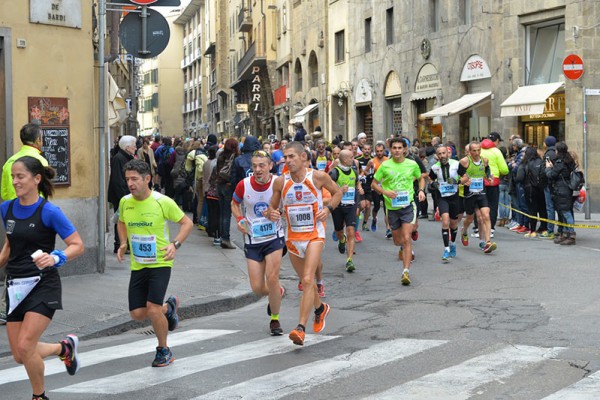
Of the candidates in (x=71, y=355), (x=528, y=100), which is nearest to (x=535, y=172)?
(x=528, y=100)

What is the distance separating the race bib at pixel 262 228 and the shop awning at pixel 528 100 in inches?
652

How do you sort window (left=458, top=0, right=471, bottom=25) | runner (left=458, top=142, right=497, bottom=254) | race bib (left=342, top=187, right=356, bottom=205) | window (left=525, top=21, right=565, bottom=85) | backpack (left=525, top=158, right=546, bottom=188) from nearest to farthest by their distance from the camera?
→ race bib (left=342, top=187, right=356, bottom=205) → runner (left=458, top=142, right=497, bottom=254) → backpack (left=525, top=158, right=546, bottom=188) → window (left=525, top=21, right=565, bottom=85) → window (left=458, top=0, right=471, bottom=25)

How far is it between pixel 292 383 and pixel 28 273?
1959 millimetres

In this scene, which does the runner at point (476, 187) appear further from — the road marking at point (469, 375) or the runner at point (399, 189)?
the road marking at point (469, 375)

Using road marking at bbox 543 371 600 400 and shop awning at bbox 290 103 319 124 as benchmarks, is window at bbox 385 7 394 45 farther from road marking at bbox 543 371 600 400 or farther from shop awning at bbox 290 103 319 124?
road marking at bbox 543 371 600 400

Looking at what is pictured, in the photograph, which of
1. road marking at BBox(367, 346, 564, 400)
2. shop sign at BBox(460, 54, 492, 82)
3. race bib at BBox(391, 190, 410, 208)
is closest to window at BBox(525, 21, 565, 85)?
shop sign at BBox(460, 54, 492, 82)

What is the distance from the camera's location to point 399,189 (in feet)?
42.1

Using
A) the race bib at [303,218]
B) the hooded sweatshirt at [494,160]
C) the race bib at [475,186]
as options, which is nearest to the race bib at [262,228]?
the race bib at [303,218]

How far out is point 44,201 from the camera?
655 cm

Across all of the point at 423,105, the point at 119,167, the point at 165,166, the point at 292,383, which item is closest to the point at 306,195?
the point at 292,383

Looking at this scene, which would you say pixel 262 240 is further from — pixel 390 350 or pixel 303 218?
pixel 390 350

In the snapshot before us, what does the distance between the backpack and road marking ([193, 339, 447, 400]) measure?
10014mm

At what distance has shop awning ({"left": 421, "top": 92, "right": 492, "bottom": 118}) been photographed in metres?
28.3

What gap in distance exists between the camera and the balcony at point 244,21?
6175cm
